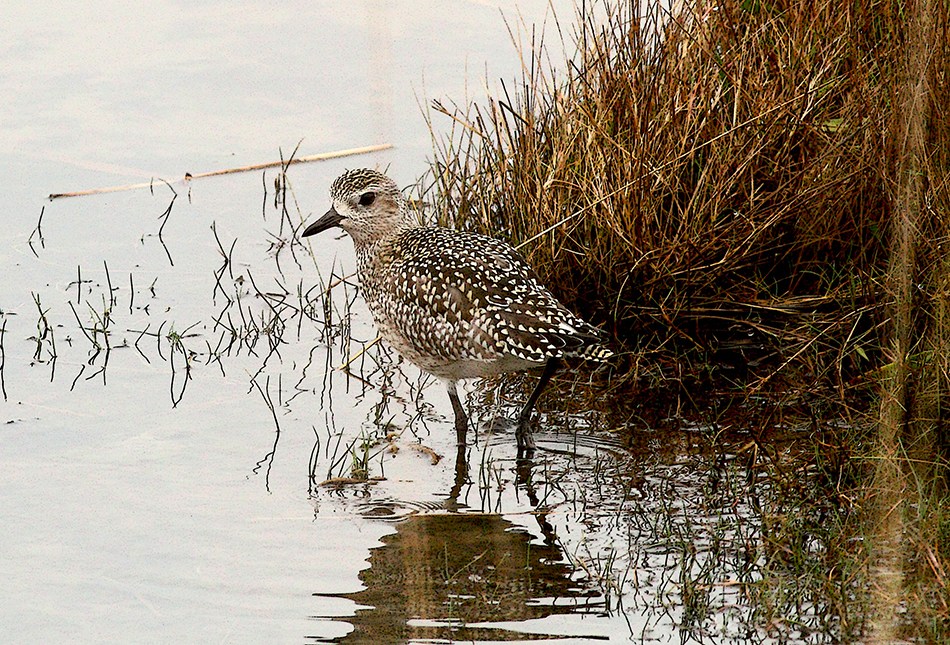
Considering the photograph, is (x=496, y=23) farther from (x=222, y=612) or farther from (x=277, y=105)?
(x=222, y=612)

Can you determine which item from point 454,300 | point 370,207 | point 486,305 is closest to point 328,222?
point 370,207

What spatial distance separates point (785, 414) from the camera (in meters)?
5.82

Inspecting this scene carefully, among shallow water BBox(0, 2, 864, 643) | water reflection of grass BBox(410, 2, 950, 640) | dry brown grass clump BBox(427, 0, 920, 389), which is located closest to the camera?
shallow water BBox(0, 2, 864, 643)

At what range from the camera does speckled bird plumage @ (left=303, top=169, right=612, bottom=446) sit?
5453mm

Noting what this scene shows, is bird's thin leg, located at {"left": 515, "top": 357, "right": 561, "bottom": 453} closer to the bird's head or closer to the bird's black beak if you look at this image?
the bird's head

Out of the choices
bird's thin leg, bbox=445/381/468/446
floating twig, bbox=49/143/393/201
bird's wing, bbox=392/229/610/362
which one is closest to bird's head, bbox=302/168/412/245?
bird's wing, bbox=392/229/610/362

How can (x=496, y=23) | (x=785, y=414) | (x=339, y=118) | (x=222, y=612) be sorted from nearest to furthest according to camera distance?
(x=222, y=612)
(x=785, y=414)
(x=339, y=118)
(x=496, y=23)

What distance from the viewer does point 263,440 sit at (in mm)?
5836

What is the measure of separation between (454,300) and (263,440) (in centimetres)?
101

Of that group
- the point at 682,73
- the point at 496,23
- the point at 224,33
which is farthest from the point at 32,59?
the point at 682,73

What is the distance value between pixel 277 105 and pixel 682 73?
3.73m

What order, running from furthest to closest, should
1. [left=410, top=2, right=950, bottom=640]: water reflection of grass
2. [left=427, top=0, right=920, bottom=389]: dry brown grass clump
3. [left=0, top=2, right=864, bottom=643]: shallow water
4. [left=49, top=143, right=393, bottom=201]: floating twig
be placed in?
1. [left=49, top=143, right=393, bottom=201]: floating twig
2. [left=427, top=0, right=920, bottom=389]: dry brown grass clump
3. [left=410, top=2, right=950, bottom=640]: water reflection of grass
4. [left=0, top=2, right=864, bottom=643]: shallow water

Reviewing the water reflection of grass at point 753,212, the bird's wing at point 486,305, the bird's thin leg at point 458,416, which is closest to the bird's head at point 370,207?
the bird's wing at point 486,305

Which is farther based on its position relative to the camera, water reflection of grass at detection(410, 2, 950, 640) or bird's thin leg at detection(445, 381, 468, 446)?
bird's thin leg at detection(445, 381, 468, 446)
